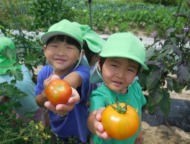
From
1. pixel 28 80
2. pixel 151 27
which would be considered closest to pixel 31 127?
pixel 28 80

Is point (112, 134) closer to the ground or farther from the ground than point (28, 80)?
farther from the ground

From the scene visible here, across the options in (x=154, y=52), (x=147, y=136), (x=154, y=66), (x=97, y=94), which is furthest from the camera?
(x=147, y=136)

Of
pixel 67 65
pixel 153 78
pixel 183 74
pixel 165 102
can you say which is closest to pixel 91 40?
pixel 67 65

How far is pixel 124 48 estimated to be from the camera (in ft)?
4.44

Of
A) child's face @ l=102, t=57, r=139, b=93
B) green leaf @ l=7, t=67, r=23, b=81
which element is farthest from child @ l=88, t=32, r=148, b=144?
green leaf @ l=7, t=67, r=23, b=81

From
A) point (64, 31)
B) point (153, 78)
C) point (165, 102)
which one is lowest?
point (165, 102)

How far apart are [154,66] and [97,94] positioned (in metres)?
1.02

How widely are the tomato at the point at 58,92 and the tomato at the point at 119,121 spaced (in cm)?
20

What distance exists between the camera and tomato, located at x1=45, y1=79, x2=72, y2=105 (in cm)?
123

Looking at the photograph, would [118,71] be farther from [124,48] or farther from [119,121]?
[119,121]

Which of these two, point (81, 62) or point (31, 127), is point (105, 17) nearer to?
point (81, 62)

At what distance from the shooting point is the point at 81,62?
171cm

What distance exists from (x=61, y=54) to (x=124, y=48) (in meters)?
0.34

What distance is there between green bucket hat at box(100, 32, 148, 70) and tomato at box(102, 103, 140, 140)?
0.96 feet
